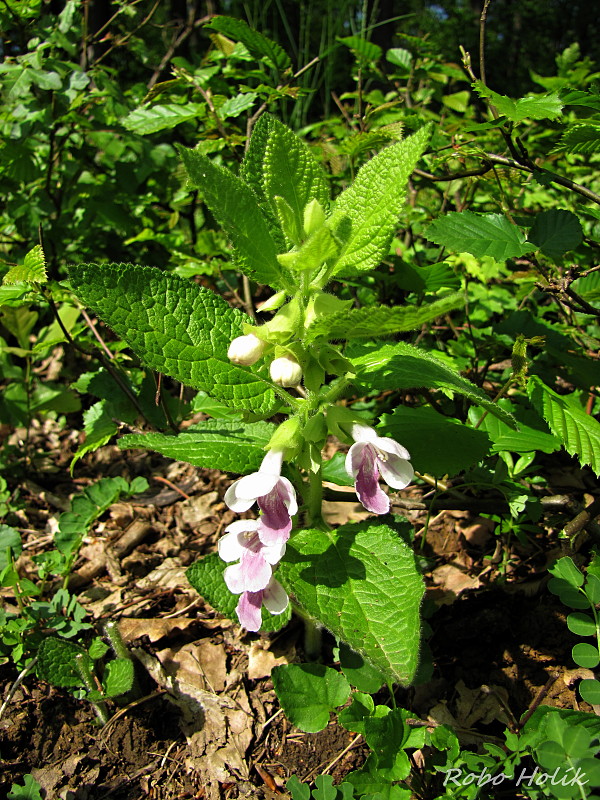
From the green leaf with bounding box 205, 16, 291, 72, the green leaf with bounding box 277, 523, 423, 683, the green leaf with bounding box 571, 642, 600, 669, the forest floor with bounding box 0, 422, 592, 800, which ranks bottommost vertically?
the forest floor with bounding box 0, 422, 592, 800

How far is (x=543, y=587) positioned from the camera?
6.33 feet

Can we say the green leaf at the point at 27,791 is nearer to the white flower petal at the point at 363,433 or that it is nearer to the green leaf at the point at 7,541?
the green leaf at the point at 7,541

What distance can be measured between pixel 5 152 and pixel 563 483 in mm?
2720

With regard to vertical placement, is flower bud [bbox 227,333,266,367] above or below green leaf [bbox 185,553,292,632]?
above

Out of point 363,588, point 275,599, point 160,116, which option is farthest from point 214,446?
point 160,116

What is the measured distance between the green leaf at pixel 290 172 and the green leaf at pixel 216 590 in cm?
97

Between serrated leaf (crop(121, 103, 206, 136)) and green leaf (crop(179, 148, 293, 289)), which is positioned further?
serrated leaf (crop(121, 103, 206, 136))

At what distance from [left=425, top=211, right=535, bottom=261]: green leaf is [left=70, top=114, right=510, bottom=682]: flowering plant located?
450 mm

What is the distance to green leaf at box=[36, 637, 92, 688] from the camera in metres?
1.71

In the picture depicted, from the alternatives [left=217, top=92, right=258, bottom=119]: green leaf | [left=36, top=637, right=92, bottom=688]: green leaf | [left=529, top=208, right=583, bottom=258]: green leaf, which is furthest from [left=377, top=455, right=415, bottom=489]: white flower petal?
[left=217, top=92, right=258, bottom=119]: green leaf

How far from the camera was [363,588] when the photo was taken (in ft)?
4.48

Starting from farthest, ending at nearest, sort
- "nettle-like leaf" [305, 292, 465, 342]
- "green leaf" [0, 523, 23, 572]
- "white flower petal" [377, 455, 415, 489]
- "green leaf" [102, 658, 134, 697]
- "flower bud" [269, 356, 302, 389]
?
1. "green leaf" [0, 523, 23, 572]
2. "green leaf" [102, 658, 134, 697]
3. "white flower petal" [377, 455, 415, 489]
4. "flower bud" [269, 356, 302, 389]
5. "nettle-like leaf" [305, 292, 465, 342]

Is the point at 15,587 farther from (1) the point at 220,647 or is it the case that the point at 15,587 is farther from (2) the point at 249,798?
(2) the point at 249,798

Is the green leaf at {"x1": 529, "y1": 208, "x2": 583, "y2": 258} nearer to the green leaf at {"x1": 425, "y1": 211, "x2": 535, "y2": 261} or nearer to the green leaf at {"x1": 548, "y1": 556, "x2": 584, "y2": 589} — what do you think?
the green leaf at {"x1": 425, "y1": 211, "x2": 535, "y2": 261}
